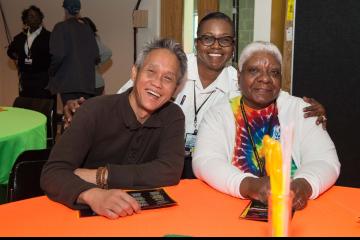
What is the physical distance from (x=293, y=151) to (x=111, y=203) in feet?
2.86

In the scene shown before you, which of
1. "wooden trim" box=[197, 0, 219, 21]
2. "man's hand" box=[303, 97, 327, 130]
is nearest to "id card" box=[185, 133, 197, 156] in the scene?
"man's hand" box=[303, 97, 327, 130]

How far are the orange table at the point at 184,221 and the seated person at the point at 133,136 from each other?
19 centimetres

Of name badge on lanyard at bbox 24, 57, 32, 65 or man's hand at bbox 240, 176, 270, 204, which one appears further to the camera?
name badge on lanyard at bbox 24, 57, 32, 65

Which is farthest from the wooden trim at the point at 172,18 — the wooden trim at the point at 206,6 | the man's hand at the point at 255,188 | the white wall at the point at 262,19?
the man's hand at the point at 255,188

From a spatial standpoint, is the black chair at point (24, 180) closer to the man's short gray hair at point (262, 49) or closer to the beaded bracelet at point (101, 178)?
the beaded bracelet at point (101, 178)

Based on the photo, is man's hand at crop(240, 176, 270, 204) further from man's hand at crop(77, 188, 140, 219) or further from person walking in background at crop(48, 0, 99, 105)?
person walking in background at crop(48, 0, 99, 105)

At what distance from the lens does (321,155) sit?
169 cm

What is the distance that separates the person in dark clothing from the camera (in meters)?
5.45

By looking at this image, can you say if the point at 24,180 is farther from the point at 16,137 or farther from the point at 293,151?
the point at 293,151

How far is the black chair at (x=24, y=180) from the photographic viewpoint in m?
1.66

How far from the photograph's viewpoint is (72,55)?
4.84 metres

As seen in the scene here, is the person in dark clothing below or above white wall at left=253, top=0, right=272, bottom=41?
below

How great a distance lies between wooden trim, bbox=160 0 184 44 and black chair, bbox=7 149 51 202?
358 centimetres

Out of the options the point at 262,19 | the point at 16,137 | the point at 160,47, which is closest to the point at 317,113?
the point at 160,47
